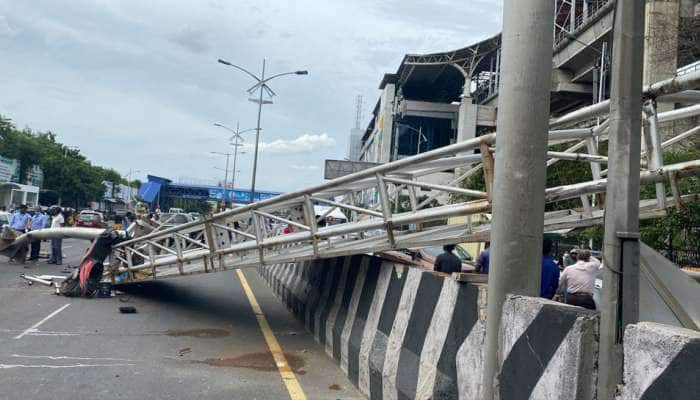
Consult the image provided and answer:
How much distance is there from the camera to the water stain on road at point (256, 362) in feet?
22.3

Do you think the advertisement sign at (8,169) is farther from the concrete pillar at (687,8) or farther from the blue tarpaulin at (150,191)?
the concrete pillar at (687,8)

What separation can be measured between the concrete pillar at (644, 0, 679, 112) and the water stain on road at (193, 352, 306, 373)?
788 inches

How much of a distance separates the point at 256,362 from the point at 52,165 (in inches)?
2802

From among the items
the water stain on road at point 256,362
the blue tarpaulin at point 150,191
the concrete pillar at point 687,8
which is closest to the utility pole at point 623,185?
the water stain on road at point 256,362

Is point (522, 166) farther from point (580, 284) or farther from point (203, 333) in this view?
point (203, 333)

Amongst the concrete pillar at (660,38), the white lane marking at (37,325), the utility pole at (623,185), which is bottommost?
the white lane marking at (37,325)

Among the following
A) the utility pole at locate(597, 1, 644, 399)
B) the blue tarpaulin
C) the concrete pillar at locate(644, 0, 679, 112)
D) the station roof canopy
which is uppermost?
the station roof canopy

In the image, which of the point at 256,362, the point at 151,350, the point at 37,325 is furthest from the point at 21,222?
the point at 256,362

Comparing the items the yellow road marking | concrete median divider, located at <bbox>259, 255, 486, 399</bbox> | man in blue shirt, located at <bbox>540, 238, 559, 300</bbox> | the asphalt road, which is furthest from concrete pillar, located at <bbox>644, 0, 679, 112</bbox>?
concrete median divider, located at <bbox>259, 255, 486, 399</bbox>

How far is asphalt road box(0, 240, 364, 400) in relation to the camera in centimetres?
577

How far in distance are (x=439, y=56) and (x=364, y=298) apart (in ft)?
156

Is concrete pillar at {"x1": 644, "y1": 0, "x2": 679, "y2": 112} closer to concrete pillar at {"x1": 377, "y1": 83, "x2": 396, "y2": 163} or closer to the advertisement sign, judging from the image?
concrete pillar at {"x1": 377, "y1": 83, "x2": 396, "y2": 163}

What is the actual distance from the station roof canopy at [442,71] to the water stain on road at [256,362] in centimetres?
4379

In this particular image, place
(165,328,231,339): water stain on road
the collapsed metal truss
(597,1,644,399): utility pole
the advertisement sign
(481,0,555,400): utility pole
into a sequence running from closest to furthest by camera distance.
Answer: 1. (597,1,644,399): utility pole
2. (481,0,555,400): utility pole
3. the collapsed metal truss
4. (165,328,231,339): water stain on road
5. the advertisement sign
